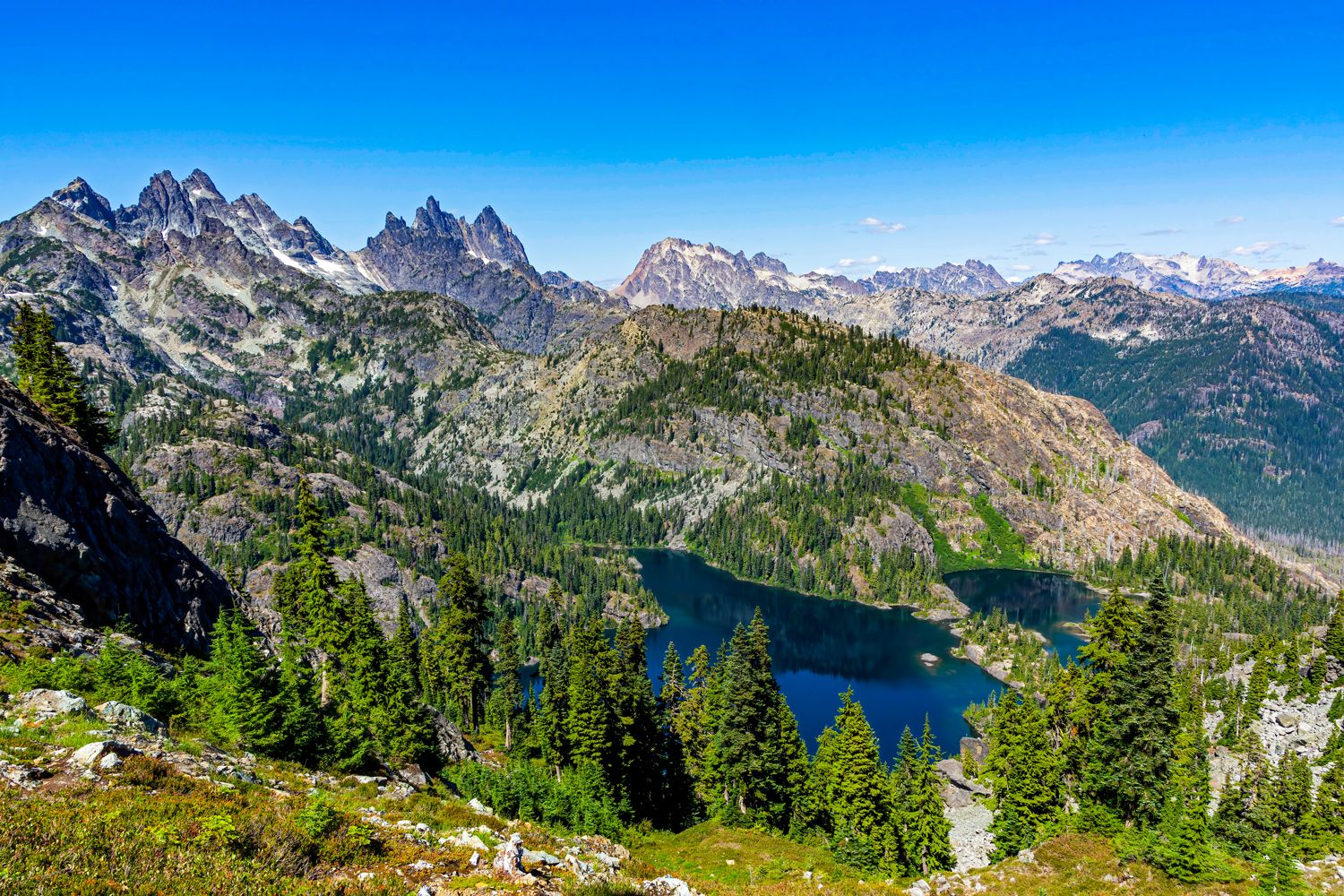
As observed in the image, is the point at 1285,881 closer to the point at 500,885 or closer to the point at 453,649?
the point at 500,885

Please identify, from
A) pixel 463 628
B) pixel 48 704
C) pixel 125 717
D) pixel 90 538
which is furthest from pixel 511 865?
pixel 463 628

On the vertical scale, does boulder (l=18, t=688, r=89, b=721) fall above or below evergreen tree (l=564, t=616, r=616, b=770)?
above

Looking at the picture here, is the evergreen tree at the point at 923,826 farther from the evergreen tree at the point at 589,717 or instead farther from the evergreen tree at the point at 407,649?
the evergreen tree at the point at 407,649

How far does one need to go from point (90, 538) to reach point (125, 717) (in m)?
32.3

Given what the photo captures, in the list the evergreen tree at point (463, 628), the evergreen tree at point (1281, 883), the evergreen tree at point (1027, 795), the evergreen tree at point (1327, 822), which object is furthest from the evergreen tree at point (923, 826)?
the evergreen tree at point (463, 628)

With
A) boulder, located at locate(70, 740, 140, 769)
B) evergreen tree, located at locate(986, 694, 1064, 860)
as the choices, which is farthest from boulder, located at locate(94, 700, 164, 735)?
evergreen tree, located at locate(986, 694, 1064, 860)

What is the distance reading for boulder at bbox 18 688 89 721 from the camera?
22.5 metres

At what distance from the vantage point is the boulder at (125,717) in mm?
23641

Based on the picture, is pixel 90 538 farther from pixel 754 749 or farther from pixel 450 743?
Answer: pixel 754 749

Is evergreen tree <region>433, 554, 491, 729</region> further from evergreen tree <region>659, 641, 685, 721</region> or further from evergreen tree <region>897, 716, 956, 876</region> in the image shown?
evergreen tree <region>897, 716, 956, 876</region>

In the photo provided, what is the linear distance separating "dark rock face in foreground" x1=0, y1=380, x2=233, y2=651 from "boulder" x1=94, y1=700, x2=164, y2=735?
19437 mm

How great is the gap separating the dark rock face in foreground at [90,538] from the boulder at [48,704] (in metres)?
18.4

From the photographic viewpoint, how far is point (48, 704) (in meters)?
23.3

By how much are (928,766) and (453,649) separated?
45365 mm
